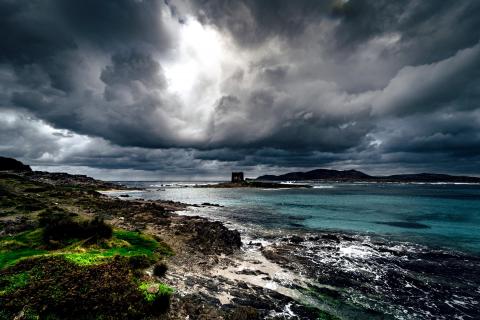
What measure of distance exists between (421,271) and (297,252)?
27.8ft

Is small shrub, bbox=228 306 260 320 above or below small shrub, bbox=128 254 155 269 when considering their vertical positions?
below

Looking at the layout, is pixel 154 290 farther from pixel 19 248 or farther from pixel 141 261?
pixel 19 248

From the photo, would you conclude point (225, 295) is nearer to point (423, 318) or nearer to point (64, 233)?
point (423, 318)

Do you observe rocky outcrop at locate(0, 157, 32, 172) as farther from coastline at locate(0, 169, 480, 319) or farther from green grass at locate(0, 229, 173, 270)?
green grass at locate(0, 229, 173, 270)

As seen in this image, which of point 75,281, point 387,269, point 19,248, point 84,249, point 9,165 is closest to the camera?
point 75,281

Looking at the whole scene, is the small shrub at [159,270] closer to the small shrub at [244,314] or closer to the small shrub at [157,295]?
the small shrub at [157,295]

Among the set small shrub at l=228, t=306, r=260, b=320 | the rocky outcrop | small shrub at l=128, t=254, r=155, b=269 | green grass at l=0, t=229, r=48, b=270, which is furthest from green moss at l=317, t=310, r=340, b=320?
the rocky outcrop

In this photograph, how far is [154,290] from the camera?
31.9ft

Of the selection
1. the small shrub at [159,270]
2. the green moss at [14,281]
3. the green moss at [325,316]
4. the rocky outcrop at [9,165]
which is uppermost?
the rocky outcrop at [9,165]

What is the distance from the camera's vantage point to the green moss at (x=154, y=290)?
918 centimetres

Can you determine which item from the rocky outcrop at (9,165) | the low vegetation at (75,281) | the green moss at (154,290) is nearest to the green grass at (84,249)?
the low vegetation at (75,281)

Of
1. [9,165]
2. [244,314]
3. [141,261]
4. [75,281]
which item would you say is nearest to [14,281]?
[75,281]

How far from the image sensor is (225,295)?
11.2m

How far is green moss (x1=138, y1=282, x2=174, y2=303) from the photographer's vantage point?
9180mm
